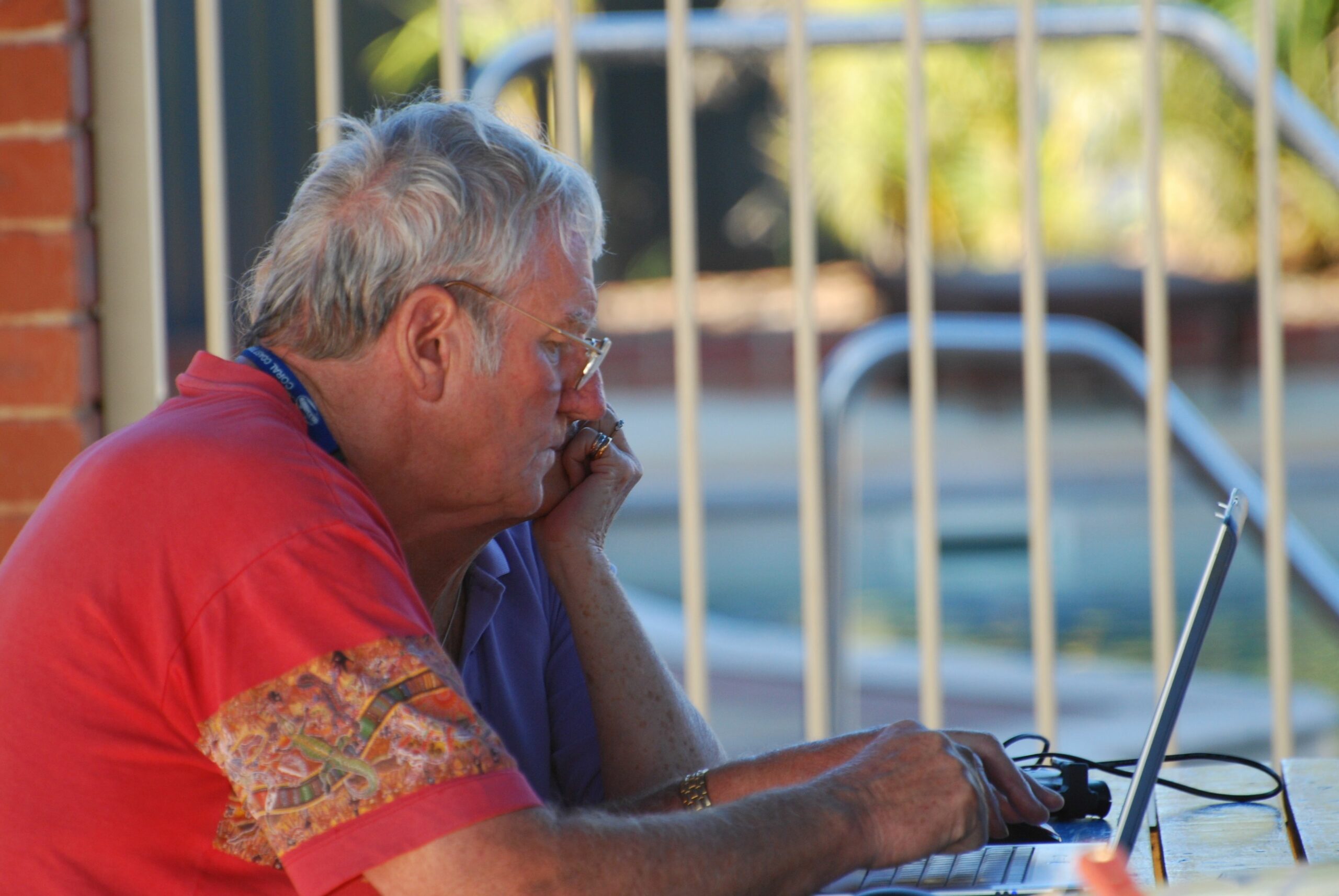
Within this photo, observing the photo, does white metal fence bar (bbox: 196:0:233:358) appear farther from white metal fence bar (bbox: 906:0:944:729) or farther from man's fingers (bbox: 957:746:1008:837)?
man's fingers (bbox: 957:746:1008:837)

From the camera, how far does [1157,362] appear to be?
2225mm

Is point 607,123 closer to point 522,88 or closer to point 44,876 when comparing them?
point 522,88

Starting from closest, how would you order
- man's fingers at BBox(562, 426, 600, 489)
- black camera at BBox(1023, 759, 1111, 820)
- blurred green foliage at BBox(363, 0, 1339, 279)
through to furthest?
black camera at BBox(1023, 759, 1111, 820)
man's fingers at BBox(562, 426, 600, 489)
blurred green foliage at BBox(363, 0, 1339, 279)

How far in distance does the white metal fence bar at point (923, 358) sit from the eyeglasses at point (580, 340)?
2.53ft

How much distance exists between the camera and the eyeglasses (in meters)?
1.27

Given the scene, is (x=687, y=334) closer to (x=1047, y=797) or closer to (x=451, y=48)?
(x=451, y=48)

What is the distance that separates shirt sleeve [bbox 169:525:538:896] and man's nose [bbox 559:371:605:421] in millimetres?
375

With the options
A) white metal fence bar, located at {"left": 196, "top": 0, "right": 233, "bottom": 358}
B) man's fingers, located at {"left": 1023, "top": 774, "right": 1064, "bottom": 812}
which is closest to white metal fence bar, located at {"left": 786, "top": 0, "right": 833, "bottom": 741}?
man's fingers, located at {"left": 1023, "top": 774, "right": 1064, "bottom": 812}

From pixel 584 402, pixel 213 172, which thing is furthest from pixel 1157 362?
pixel 213 172

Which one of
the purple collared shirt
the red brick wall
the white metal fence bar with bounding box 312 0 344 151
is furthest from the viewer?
the white metal fence bar with bounding box 312 0 344 151

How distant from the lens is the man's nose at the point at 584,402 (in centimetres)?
140

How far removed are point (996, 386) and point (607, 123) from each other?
4.26 meters

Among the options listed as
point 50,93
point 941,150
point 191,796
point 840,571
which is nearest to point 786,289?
point 941,150

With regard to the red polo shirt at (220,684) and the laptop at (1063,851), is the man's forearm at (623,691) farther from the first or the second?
the red polo shirt at (220,684)
